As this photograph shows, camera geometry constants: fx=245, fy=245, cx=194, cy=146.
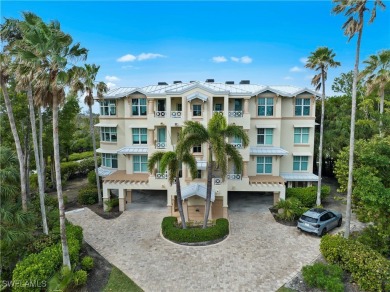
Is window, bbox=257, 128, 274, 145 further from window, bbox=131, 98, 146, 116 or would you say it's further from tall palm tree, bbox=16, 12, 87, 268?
tall palm tree, bbox=16, 12, 87, 268

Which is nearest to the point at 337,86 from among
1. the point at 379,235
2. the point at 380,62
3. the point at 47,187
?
the point at 380,62

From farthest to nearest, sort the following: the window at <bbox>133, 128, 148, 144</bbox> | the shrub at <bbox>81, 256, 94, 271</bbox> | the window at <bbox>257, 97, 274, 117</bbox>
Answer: the window at <bbox>133, 128, 148, 144</bbox>
the window at <bbox>257, 97, 274, 117</bbox>
the shrub at <bbox>81, 256, 94, 271</bbox>

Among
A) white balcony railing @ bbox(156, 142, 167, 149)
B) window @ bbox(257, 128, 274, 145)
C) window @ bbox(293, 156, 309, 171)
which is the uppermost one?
window @ bbox(257, 128, 274, 145)

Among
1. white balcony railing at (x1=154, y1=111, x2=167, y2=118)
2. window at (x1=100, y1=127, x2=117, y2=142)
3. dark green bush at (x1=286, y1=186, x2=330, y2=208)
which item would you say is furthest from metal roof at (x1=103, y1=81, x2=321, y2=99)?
dark green bush at (x1=286, y1=186, x2=330, y2=208)

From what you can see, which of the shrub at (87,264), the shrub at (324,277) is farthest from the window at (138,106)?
the shrub at (324,277)

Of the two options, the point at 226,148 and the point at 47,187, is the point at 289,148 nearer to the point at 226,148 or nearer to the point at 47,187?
the point at 226,148

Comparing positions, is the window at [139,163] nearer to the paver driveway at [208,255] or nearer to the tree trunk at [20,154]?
the paver driveway at [208,255]

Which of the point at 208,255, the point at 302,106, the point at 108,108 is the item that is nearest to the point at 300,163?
the point at 302,106

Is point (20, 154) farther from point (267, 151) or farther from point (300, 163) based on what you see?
point (300, 163)
